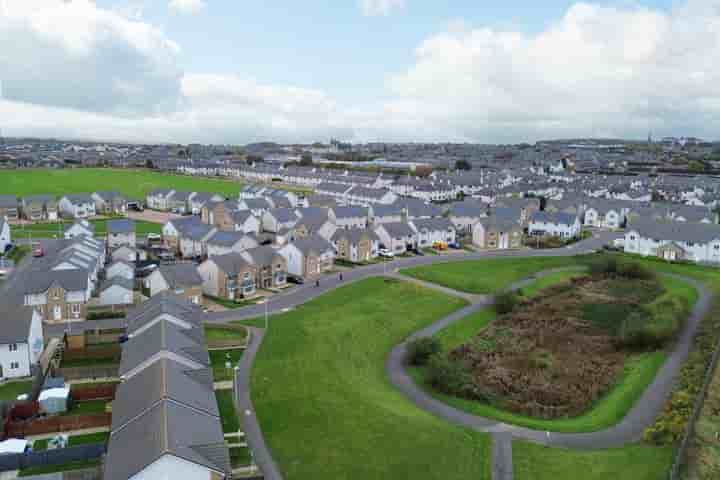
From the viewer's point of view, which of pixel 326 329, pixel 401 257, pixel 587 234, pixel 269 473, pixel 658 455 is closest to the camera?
pixel 269 473

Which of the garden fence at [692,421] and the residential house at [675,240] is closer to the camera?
the garden fence at [692,421]

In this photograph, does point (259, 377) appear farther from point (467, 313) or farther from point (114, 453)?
point (467, 313)

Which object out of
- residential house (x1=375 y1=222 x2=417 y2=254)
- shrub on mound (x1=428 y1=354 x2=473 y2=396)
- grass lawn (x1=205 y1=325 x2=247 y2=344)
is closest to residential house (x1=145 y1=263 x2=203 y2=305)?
grass lawn (x1=205 y1=325 x2=247 y2=344)

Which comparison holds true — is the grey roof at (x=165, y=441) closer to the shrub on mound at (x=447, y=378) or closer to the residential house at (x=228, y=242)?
the shrub on mound at (x=447, y=378)

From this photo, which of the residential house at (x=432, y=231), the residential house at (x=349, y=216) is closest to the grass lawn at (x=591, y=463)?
the residential house at (x=432, y=231)

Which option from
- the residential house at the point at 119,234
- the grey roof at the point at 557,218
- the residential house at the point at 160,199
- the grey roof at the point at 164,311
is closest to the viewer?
the grey roof at the point at 164,311

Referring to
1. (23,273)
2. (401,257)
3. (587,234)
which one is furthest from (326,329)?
(587,234)

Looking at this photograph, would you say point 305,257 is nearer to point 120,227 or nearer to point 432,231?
point 432,231
